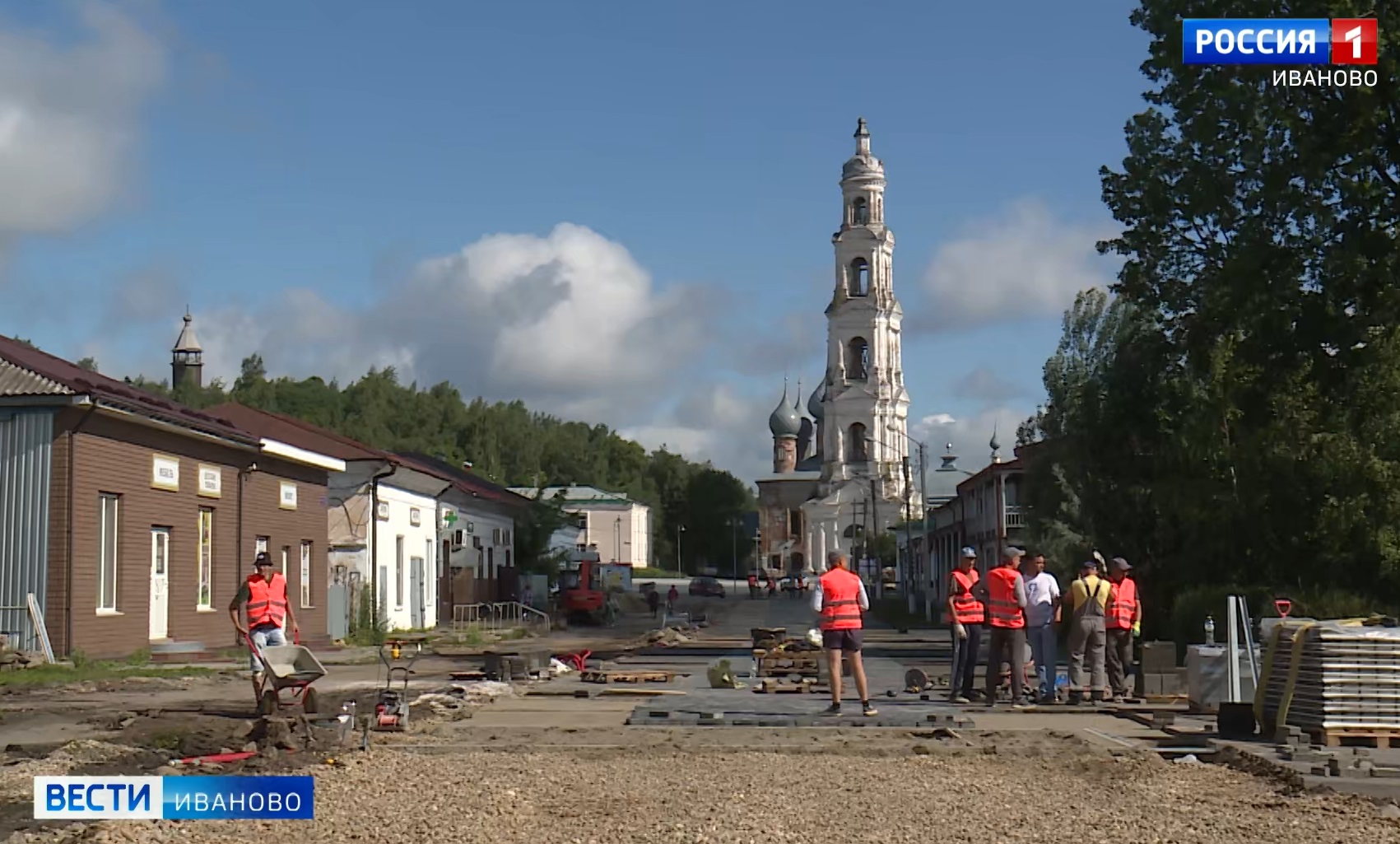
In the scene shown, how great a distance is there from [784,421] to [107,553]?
458 ft

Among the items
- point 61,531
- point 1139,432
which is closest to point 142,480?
point 61,531

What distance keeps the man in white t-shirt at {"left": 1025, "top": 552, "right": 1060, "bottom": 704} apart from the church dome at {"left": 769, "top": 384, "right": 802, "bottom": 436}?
14454cm

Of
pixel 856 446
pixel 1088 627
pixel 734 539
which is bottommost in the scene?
pixel 1088 627

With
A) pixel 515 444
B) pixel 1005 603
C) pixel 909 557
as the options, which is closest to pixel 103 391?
pixel 1005 603

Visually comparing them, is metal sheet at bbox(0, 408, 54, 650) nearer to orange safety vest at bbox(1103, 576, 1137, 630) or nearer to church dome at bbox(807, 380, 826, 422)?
orange safety vest at bbox(1103, 576, 1137, 630)

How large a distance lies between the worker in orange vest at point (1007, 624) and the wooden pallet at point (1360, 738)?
4.49m

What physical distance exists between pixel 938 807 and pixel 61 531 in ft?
61.0

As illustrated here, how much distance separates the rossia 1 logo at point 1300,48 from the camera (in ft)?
87.1

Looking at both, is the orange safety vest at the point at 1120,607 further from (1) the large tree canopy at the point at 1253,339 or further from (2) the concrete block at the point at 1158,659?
(1) the large tree canopy at the point at 1253,339

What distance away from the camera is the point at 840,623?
16938 mm

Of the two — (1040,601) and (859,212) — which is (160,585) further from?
(859,212)

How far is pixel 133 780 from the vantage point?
29.3 feet

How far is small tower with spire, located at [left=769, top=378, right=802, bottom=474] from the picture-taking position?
16188 centimetres

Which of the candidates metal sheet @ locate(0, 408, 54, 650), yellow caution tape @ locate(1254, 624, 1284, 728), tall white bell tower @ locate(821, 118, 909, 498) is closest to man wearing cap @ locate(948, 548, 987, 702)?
yellow caution tape @ locate(1254, 624, 1284, 728)
